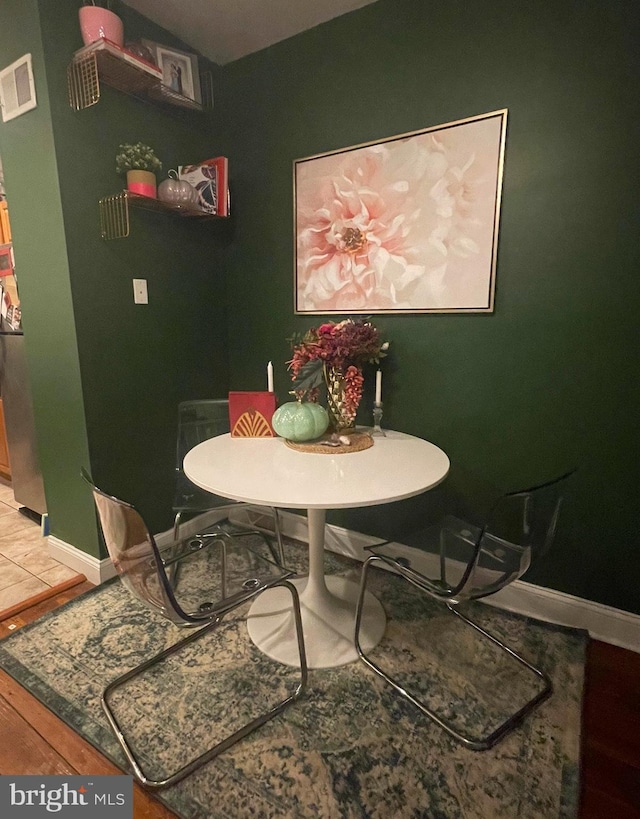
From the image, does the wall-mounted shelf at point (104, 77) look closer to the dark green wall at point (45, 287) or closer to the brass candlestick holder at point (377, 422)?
the dark green wall at point (45, 287)

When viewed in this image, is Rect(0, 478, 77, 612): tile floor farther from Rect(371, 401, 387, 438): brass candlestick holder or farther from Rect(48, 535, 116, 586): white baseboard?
Rect(371, 401, 387, 438): brass candlestick holder

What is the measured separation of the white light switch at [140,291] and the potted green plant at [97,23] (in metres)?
0.91

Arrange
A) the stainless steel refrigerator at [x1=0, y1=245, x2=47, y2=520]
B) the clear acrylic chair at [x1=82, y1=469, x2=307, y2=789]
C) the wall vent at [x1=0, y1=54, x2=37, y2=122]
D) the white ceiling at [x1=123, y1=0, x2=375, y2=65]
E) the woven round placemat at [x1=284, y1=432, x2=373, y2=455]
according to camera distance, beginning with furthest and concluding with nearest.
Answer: the stainless steel refrigerator at [x1=0, y1=245, x2=47, y2=520] → the white ceiling at [x1=123, y1=0, x2=375, y2=65] → the wall vent at [x1=0, y1=54, x2=37, y2=122] → the woven round placemat at [x1=284, y1=432, x2=373, y2=455] → the clear acrylic chair at [x1=82, y1=469, x2=307, y2=789]

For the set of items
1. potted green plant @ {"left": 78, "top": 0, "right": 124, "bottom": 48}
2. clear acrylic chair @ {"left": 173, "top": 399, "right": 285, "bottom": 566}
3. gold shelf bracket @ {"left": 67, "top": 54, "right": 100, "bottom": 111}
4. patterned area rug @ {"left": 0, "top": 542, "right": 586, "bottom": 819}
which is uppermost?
potted green plant @ {"left": 78, "top": 0, "right": 124, "bottom": 48}

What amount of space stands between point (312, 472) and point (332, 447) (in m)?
0.24

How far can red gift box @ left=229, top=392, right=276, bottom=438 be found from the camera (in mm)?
1785

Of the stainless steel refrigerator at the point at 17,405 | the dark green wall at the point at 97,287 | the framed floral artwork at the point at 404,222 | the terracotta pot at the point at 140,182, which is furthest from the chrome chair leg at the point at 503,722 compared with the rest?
the stainless steel refrigerator at the point at 17,405

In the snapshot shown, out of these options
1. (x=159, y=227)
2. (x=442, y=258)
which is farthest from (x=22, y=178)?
(x=442, y=258)

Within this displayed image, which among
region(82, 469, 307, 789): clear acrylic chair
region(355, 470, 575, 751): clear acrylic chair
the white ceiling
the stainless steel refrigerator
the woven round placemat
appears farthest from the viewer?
the stainless steel refrigerator

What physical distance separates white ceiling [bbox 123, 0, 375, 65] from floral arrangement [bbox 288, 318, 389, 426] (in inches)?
55.4

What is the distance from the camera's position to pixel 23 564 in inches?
88.6

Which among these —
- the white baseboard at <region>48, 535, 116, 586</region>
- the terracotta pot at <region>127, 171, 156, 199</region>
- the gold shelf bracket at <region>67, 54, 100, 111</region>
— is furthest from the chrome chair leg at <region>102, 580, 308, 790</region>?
the gold shelf bracket at <region>67, 54, 100, 111</region>

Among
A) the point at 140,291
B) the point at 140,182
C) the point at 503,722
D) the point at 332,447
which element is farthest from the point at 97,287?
the point at 503,722

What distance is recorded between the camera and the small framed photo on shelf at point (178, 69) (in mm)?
1945
